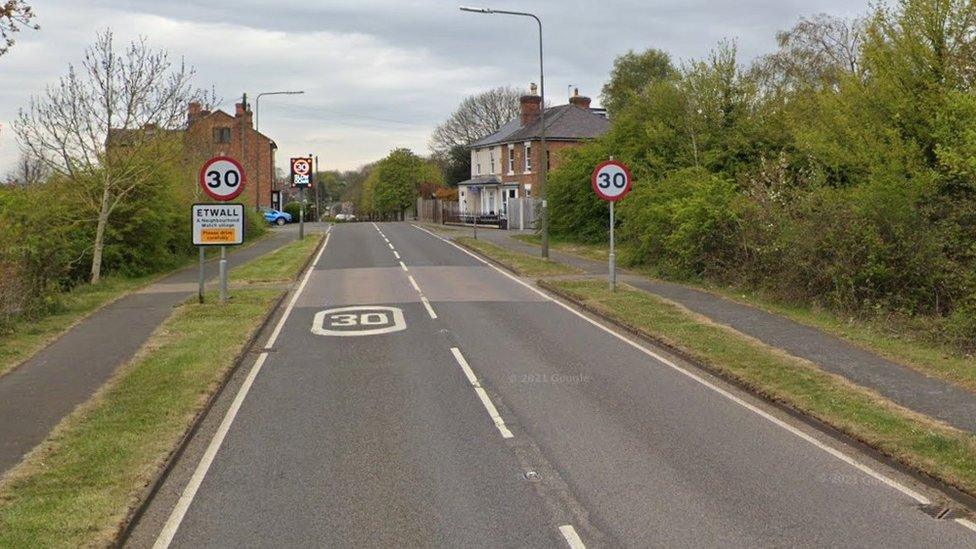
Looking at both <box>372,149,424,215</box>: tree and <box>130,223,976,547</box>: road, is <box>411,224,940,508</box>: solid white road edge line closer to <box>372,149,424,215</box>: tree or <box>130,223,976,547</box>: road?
<box>130,223,976,547</box>: road

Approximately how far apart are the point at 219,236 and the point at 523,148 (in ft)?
148

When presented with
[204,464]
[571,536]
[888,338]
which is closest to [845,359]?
[888,338]

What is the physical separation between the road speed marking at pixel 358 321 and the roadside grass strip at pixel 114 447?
5.03ft

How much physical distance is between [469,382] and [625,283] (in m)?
11.7

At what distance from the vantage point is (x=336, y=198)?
175m

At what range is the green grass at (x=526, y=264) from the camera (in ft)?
81.3

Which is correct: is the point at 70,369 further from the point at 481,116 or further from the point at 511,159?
the point at 481,116

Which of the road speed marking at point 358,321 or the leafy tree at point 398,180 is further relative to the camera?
the leafy tree at point 398,180

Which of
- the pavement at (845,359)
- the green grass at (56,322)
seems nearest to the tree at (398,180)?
the green grass at (56,322)

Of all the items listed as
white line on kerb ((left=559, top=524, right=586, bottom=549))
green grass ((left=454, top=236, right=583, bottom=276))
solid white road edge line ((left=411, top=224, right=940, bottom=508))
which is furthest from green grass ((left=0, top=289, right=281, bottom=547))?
green grass ((left=454, top=236, right=583, bottom=276))

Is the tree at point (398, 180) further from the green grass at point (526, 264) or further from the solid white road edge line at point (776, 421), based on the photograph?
the solid white road edge line at point (776, 421)

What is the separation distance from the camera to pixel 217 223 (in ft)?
58.1

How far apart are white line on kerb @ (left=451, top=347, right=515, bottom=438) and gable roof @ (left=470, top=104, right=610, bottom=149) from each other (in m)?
48.4

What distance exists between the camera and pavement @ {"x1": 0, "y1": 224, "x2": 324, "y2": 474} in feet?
27.1
